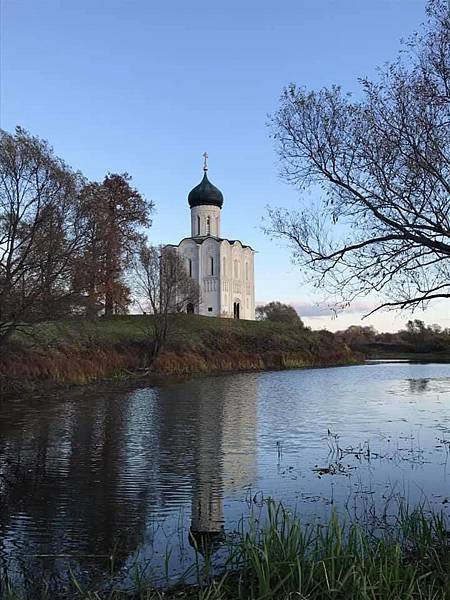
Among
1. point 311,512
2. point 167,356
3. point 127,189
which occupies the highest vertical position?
point 127,189

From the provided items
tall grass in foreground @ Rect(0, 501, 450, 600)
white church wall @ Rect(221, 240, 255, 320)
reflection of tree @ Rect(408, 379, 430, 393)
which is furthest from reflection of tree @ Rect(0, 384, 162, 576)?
white church wall @ Rect(221, 240, 255, 320)

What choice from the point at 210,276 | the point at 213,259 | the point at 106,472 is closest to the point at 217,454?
the point at 106,472

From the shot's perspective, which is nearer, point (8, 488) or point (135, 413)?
point (8, 488)

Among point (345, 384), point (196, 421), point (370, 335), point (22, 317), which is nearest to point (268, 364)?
point (345, 384)

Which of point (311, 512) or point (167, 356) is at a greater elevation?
point (167, 356)

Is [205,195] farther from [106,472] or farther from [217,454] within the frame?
[106,472]

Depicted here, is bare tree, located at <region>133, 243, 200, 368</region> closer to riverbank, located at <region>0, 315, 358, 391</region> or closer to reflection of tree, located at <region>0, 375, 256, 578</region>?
riverbank, located at <region>0, 315, 358, 391</region>

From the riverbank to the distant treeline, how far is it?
1109 inches

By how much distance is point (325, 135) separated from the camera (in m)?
10.4

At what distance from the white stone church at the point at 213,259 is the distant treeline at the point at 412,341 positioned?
58.3 ft

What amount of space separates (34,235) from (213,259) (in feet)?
157

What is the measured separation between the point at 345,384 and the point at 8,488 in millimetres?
24480

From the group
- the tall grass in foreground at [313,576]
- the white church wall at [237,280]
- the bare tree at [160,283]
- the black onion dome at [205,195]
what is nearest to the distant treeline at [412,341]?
the white church wall at [237,280]

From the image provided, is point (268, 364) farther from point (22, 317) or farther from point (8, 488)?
point (8, 488)
